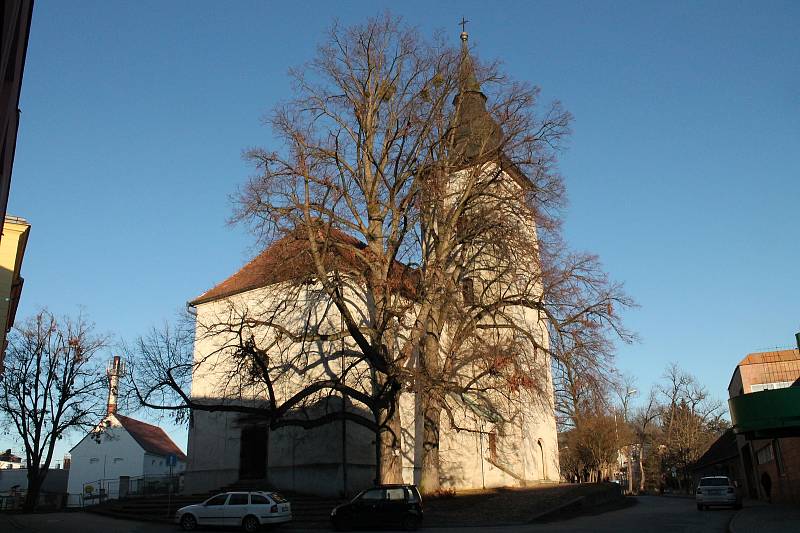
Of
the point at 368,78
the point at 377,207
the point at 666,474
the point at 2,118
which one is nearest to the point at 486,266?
the point at 377,207

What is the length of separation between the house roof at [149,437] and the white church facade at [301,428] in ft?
90.0

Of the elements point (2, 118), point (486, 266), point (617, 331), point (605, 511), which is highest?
point (486, 266)

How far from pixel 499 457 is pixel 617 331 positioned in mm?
13773

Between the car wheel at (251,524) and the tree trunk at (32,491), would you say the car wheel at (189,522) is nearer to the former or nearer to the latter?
the car wheel at (251,524)

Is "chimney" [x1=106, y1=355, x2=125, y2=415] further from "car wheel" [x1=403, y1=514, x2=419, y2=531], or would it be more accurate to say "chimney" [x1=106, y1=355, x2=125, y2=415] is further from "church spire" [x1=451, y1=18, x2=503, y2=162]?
"church spire" [x1=451, y1=18, x2=503, y2=162]

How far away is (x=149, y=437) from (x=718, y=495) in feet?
165

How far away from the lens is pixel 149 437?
61.3m

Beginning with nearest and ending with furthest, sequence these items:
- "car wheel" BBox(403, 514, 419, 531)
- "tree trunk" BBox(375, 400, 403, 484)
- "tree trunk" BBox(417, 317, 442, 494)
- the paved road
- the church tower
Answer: the paved road < "car wheel" BBox(403, 514, 419, 531) < "tree trunk" BBox(375, 400, 403, 484) < the church tower < "tree trunk" BBox(417, 317, 442, 494)

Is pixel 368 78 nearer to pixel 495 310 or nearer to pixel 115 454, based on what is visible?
pixel 495 310

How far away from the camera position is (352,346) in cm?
2869

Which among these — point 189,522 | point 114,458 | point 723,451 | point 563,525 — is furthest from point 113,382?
point 723,451

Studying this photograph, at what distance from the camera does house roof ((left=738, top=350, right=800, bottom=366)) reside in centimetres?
3725

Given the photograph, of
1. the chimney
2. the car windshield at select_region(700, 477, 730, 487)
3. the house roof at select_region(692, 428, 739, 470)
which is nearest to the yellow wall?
the chimney

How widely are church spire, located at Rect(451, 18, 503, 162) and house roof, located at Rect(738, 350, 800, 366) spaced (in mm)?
23047
